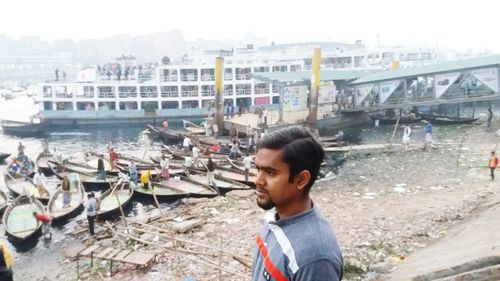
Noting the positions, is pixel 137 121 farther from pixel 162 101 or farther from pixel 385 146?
pixel 385 146

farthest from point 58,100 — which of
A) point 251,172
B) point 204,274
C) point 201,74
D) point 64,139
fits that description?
point 204,274

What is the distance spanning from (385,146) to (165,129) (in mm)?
17548

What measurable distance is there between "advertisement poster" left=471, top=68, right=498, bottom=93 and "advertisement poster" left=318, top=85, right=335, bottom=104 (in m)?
10.5

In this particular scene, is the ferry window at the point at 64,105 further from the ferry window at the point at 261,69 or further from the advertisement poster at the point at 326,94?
the advertisement poster at the point at 326,94

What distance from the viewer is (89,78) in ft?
132

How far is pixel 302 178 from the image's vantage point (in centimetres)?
186

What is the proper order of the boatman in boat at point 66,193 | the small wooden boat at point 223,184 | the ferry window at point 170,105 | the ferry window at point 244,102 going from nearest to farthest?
the boatman in boat at point 66,193, the small wooden boat at point 223,184, the ferry window at point 170,105, the ferry window at point 244,102

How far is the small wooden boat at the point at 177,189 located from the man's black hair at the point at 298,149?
13.4 m

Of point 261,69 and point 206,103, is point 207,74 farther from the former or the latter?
point 261,69

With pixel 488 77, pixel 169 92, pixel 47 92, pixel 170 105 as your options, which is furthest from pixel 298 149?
pixel 47 92

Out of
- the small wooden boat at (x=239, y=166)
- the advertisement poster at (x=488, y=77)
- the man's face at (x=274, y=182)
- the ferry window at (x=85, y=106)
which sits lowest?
the small wooden boat at (x=239, y=166)

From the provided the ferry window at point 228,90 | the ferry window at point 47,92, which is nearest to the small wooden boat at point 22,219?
the ferry window at point 228,90

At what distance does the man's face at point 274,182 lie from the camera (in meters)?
1.86

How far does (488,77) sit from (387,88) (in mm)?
6888
